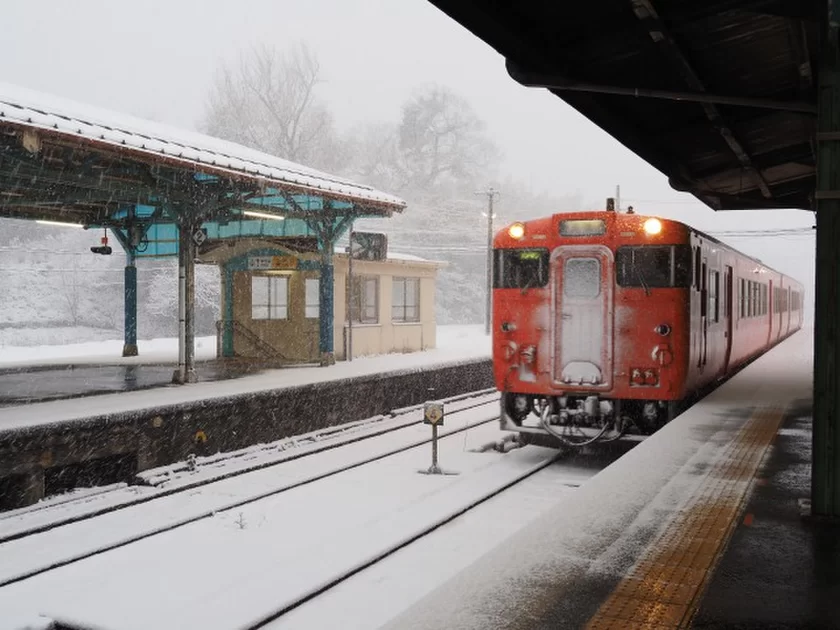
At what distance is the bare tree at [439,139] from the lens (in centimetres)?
5847

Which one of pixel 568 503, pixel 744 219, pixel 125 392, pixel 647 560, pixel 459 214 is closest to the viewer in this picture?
pixel 647 560

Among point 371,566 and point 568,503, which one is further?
point 371,566

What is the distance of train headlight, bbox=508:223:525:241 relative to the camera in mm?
9914

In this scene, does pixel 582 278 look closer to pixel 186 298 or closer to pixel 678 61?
pixel 678 61

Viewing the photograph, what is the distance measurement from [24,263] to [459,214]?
26.7 metres

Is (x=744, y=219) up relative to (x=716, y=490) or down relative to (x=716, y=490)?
up

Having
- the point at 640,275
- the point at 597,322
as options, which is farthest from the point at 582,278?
the point at 640,275

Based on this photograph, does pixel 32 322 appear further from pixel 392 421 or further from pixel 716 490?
pixel 716 490

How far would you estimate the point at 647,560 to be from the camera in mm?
4145

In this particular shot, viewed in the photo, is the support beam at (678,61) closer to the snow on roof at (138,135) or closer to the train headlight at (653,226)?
the train headlight at (653,226)

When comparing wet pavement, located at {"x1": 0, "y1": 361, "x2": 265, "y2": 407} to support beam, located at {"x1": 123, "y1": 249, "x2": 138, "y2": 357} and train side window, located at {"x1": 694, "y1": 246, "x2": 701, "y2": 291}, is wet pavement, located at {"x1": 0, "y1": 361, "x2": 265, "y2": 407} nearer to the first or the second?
support beam, located at {"x1": 123, "y1": 249, "x2": 138, "y2": 357}

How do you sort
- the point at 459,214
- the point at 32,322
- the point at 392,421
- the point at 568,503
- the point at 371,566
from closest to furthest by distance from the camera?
the point at 568,503
the point at 371,566
the point at 392,421
the point at 32,322
the point at 459,214

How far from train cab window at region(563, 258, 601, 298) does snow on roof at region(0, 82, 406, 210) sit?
5416mm

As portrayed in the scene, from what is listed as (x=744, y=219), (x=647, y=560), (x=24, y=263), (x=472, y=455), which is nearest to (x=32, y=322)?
(x=24, y=263)
